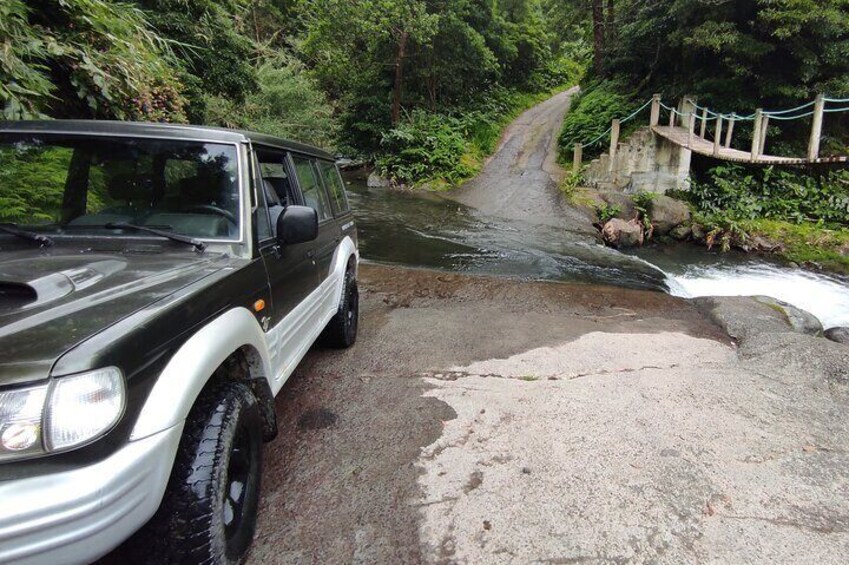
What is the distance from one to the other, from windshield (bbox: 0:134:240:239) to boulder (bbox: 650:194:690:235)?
1208cm

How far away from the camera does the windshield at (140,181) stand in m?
2.65

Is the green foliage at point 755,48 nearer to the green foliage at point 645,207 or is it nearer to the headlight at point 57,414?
the green foliage at point 645,207

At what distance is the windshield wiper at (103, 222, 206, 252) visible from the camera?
2467mm

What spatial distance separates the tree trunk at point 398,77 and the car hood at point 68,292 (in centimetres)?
2056

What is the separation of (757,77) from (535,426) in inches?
596

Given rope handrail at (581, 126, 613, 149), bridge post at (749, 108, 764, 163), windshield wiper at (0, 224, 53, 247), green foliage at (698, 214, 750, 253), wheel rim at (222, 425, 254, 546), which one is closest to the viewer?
wheel rim at (222, 425, 254, 546)

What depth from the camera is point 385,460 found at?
291 cm

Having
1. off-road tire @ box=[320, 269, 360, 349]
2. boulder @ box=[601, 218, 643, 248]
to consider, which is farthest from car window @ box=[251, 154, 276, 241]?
boulder @ box=[601, 218, 643, 248]

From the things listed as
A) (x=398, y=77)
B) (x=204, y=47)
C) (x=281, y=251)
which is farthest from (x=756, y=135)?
(x=398, y=77)

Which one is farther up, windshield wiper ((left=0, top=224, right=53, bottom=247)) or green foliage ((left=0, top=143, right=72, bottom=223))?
green foliage ((left=0, top=143, right=72, bottom=223))

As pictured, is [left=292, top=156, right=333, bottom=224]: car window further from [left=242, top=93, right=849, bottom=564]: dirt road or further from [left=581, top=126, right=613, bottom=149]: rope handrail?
[left=581, top=126, right=613, bottom=149]: rope handrail

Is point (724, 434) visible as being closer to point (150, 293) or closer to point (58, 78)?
point (150, 293)

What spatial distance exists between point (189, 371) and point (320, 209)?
99.5 inches

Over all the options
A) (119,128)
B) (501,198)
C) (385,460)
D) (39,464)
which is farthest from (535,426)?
(501,198)
